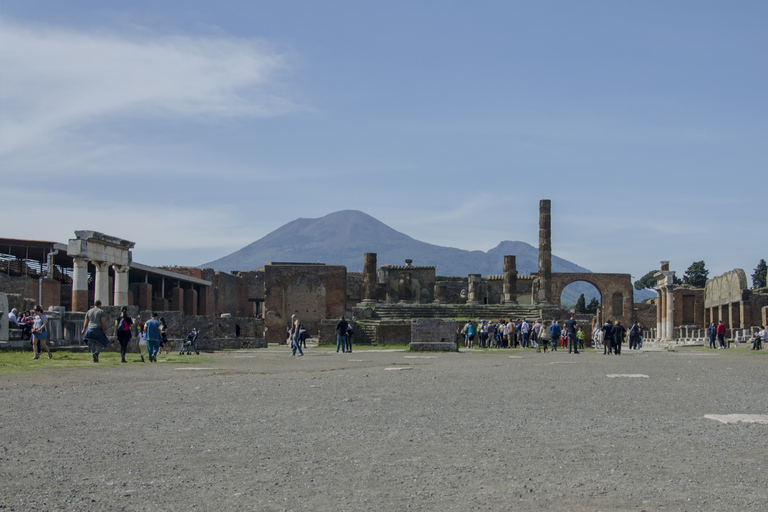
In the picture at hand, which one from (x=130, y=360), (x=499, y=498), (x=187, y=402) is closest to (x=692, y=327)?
(x=130, y=360)

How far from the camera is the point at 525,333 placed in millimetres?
31531

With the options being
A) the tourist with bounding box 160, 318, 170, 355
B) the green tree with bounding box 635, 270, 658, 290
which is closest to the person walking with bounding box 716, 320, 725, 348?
the tourist with bounding box 160, 318, 170, 355

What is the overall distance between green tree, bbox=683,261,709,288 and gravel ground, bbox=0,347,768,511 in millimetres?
89627

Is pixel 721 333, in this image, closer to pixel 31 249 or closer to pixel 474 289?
pixel 474 289

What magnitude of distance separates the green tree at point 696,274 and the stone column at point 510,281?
52556 millimetres

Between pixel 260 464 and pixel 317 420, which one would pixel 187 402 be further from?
pixel 260 464

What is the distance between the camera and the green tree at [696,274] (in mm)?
95688

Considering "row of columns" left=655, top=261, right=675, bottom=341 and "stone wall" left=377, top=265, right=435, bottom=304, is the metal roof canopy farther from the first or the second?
"row of columns" left=655, top=261, right=675, bottom=341

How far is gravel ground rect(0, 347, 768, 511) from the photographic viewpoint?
4977 mm

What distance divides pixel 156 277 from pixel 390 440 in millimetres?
44090

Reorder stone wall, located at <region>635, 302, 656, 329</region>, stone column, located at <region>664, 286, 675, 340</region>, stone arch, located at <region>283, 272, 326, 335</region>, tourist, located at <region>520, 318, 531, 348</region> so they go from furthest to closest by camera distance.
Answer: stone wall, located at <region>635, 302, 656, 329</region>, stone arch, located at <region>283, 272, 326, 335</region>, stone column, located at <region>664, 286, 675, 340</region>, tourist, located at <region>520, 318, 531, 348</region>

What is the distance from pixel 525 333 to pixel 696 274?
72674 millimetres

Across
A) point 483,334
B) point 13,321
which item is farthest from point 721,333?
point 13,321

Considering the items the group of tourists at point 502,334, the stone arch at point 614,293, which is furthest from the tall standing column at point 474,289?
the group of tourists at point 502,334
